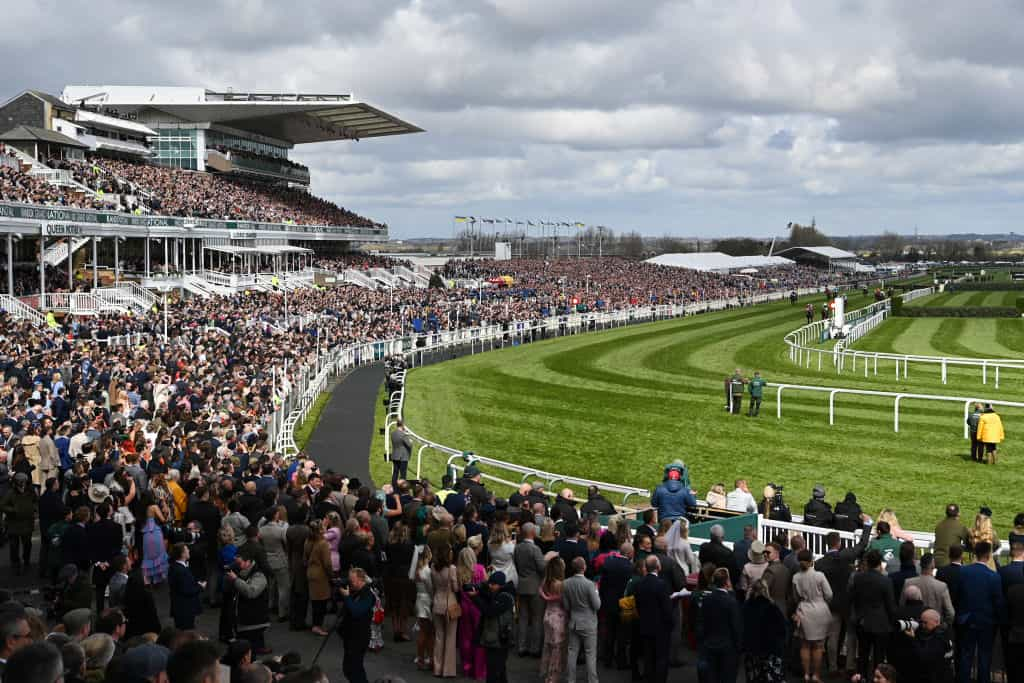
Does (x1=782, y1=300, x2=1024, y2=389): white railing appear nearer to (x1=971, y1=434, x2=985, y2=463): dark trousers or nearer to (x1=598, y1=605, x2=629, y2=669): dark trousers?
(x1=971, y1=434, x2=985, y2=463): dark trousers

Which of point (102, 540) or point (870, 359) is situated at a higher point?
point (102, 540)

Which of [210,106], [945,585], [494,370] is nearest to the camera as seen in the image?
[945,585]

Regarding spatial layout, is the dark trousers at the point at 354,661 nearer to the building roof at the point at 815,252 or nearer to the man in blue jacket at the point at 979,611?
the man in blue jacket at the point at 979,611

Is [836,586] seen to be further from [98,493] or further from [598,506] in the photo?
[98,493]

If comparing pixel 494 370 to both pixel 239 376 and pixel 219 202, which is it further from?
pixel 219 202

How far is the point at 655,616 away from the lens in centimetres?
819

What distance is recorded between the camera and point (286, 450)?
1905 centimetres

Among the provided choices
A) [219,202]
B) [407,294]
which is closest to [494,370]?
[407,294]

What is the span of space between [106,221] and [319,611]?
112ft

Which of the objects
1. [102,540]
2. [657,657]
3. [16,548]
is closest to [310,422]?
[16,548]

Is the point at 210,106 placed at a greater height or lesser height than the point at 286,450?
greater

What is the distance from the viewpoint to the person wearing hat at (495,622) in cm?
838

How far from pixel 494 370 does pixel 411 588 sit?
24929 mm

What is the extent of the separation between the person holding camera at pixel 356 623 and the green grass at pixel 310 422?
41.7 feet
